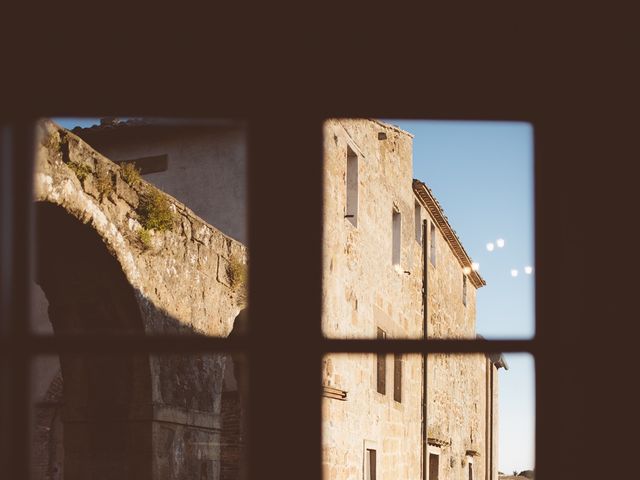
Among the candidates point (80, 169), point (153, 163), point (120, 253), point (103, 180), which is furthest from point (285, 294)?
point (153, 163)

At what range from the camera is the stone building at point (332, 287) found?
7.54 meters

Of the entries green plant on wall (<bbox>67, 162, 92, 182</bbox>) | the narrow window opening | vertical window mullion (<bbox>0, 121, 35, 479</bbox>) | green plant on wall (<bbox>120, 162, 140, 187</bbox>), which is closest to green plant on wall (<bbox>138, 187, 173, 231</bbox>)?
green plant on wall (<bbox>120, 162, 140, 187</bbox>)

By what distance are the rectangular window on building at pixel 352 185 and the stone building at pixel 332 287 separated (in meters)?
0.02

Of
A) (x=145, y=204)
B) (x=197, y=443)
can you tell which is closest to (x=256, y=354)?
(x=145, y=204)

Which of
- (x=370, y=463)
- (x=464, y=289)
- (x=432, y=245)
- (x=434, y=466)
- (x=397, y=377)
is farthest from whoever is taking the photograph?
(x=464, y=289)

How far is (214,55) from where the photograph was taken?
4.88 ft

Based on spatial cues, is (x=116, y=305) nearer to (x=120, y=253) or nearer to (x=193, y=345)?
(x=120, y=253)

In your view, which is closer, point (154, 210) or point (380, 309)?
point (154, 210)

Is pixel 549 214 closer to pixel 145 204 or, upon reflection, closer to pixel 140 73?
pixel 140 73

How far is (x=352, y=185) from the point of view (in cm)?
1049

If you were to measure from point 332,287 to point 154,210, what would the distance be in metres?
2.30

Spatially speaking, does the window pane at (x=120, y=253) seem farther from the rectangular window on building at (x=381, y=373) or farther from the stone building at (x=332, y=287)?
the rectangular window on building at (x=381, y=373)

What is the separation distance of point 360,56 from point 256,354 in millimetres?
578

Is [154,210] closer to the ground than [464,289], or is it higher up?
higher up
